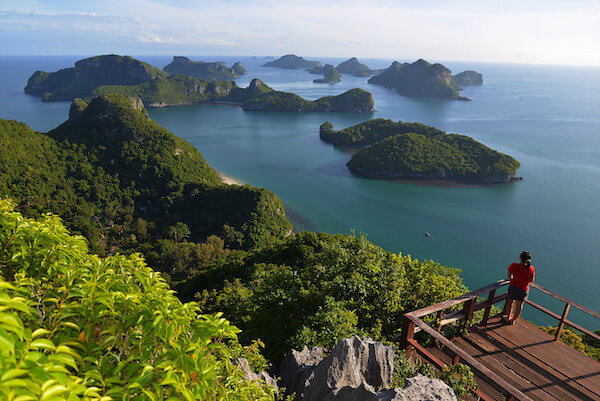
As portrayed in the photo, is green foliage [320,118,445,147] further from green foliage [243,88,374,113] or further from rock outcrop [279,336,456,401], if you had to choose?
rock outcrop [279,336,456,401]

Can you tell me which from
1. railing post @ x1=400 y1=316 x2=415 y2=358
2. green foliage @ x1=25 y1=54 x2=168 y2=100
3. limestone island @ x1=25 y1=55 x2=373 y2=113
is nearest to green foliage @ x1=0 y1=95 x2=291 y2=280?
railing post @ x1=400 y1=316 x2=415 y2=358

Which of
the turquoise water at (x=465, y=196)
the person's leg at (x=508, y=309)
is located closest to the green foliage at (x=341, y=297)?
the person's leg at (x=508, y=309)

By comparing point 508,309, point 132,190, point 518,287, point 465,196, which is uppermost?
point 518,287

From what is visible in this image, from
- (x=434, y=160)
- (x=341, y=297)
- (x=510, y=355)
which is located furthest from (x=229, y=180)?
(x=510, y=355)

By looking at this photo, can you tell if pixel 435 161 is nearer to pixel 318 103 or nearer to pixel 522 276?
pixel 522 276

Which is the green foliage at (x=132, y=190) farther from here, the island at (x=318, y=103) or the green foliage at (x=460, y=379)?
the island at (x=318, y=103)
